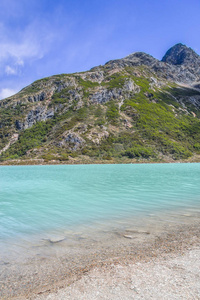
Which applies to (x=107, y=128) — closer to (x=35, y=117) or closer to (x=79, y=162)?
(x=79, y=162)

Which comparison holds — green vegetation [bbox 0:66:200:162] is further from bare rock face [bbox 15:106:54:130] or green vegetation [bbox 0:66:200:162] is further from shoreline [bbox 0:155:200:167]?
bare rock face [bbox 15:106:54:130]

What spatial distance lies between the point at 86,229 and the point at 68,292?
640 centimetres

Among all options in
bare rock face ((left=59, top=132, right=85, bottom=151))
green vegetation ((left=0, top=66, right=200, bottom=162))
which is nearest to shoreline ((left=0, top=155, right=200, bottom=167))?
green vegetation ((left=0, top=66, right=200, bottom=162))

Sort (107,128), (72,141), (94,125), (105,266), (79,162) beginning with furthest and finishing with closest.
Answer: (94,125), (107,128), (72,141), (79,162), (105,266)

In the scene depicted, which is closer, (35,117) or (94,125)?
(94,125)

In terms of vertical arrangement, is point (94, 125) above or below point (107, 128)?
above

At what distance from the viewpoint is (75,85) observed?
191 m

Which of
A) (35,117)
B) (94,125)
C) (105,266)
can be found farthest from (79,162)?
(105,266)

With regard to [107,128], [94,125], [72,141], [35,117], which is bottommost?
[72,141]

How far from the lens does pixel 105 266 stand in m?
7.25

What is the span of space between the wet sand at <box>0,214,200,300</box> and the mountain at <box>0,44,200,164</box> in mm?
106089

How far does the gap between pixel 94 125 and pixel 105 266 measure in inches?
5453

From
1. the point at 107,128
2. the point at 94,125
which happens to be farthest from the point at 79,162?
the point at 107,128

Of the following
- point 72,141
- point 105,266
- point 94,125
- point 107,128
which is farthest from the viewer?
point 94,125
